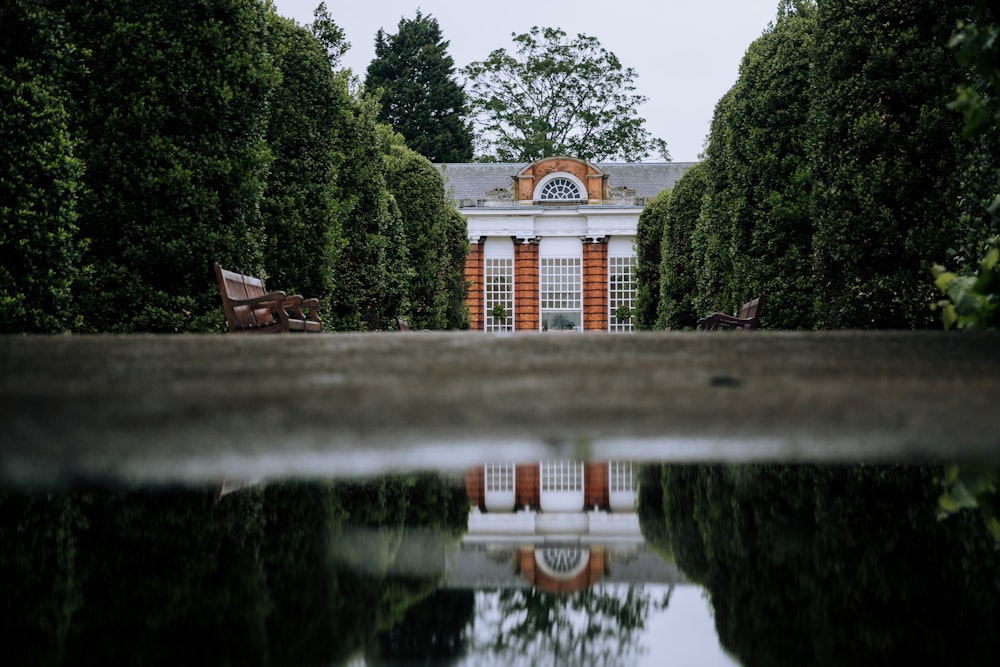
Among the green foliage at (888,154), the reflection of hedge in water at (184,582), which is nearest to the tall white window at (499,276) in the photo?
the green foliage at (888,154)

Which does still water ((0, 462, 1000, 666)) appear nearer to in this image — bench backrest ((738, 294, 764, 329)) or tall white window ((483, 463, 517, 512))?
tall white window ((483, 463, 517, 512))

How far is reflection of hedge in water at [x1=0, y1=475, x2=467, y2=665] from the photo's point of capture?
62.5 inches

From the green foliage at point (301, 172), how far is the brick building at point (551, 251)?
76.8ft

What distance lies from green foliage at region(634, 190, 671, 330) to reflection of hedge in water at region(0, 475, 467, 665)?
17.5m

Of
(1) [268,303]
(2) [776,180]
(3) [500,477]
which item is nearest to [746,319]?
(2) [776,180]

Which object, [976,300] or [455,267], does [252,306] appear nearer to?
[976,300]

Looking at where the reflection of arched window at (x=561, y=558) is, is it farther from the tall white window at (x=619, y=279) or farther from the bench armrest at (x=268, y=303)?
the tall white window at (x=619, y=279)

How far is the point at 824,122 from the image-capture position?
7969mm

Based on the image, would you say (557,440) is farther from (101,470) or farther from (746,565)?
(746,565)

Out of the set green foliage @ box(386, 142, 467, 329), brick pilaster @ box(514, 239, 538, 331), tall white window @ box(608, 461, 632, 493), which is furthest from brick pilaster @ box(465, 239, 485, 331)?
tall white window @ box(608, 461, 632, 493)

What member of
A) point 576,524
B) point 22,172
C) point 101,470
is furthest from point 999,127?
point 22,172

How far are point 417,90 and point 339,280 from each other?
35.4m

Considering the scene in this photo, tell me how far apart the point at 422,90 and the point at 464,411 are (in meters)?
46.7

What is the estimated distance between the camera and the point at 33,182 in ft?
20.1
